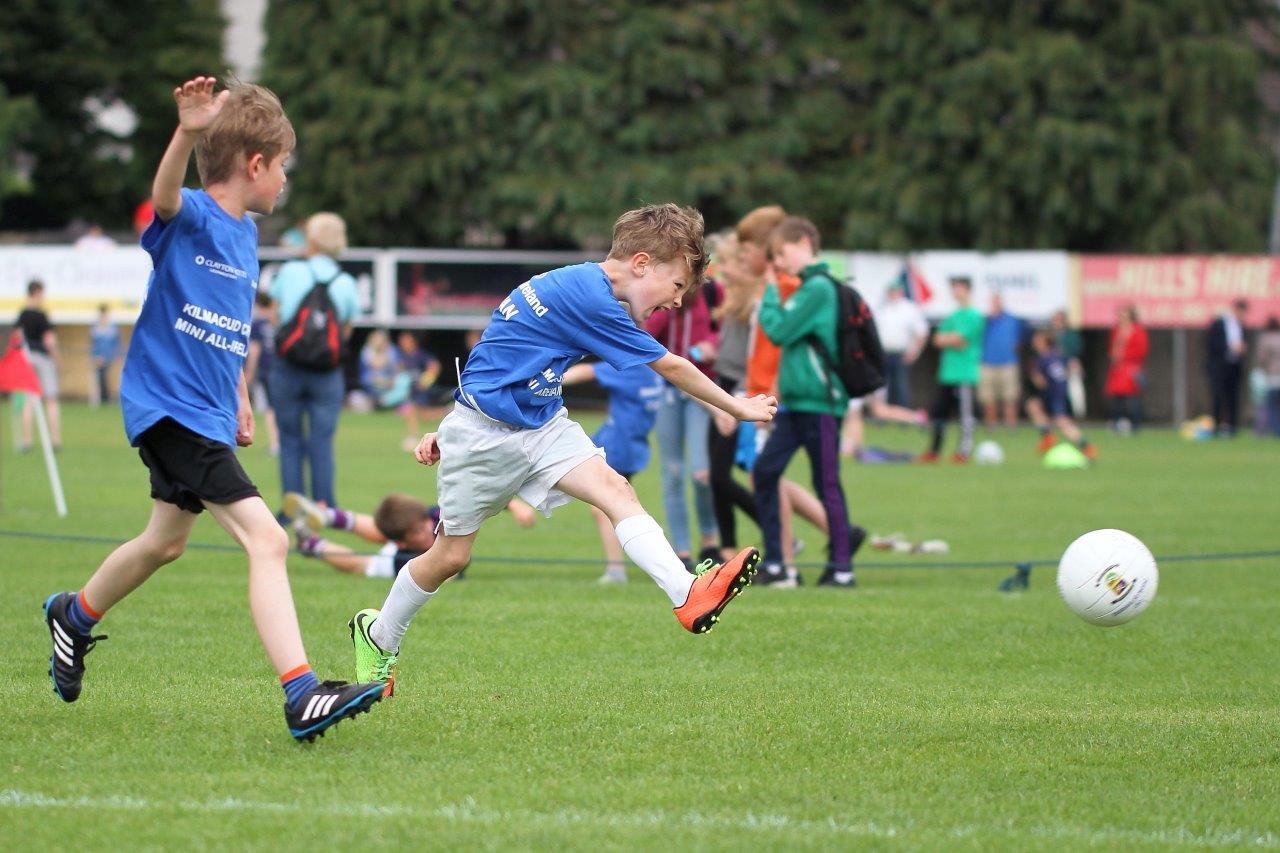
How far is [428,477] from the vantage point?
19.2m

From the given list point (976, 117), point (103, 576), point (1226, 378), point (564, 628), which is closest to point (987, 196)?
point (976, 117)

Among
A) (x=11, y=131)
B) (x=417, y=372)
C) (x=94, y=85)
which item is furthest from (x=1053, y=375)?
(x=94, y=85)

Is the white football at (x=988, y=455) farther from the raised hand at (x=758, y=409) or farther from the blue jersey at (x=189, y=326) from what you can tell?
the blue jersey at (x=189, y=326)

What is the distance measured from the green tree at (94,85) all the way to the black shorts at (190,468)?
37.8 m

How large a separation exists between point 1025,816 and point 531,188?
3292cm

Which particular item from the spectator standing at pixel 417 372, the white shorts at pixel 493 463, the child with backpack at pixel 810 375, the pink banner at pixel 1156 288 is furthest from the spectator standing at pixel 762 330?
the pink banner at pixel 1156 288

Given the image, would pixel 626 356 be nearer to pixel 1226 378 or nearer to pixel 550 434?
pixel 550 434

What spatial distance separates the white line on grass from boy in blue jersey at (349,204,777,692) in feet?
4.65

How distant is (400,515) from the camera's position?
34.8ft

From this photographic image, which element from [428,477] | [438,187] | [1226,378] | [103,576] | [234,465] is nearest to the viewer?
[234,465]

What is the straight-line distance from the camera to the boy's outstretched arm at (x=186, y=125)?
5293mm

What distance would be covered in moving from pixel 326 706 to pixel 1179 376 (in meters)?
29.2

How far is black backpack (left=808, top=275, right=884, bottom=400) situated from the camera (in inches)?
398

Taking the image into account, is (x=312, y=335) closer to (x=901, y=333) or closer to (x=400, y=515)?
(x=400, y=515)
